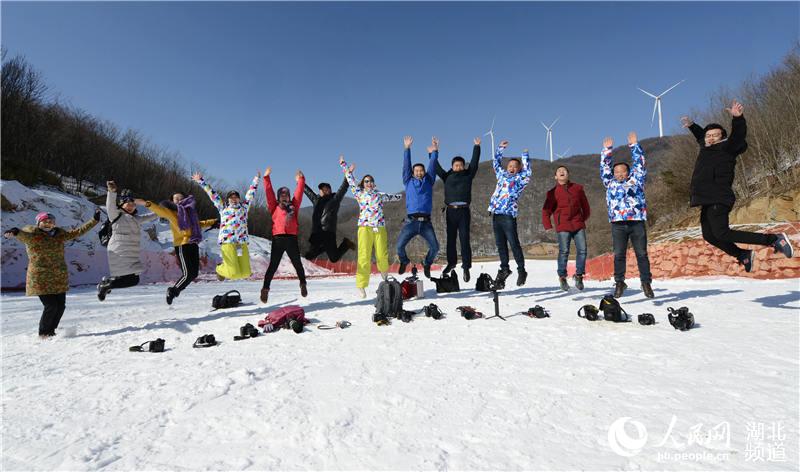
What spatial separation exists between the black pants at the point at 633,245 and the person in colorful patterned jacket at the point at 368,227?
426 centimetres

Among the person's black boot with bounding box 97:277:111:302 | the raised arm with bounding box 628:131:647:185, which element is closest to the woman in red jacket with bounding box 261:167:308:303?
the person's black boot with bounding box 97:277:111:302

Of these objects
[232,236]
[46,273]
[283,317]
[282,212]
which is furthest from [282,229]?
[46,273]

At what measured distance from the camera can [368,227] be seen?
Answer: 24.9ft

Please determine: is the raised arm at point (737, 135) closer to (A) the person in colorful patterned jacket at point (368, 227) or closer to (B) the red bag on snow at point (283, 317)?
(A) the person in colorful patterned jacket at point (368, 227)

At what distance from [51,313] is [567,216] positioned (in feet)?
29.0

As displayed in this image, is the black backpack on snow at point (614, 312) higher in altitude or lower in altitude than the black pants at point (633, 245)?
lower

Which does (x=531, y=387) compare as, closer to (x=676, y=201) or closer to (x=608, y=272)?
(x=608, y=272)

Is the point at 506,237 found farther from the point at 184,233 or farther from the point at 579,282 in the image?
the point at 184,233

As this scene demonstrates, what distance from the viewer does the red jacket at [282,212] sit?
24.3 feet

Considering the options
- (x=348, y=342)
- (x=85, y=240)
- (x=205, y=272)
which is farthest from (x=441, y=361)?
(x=205, y=272)

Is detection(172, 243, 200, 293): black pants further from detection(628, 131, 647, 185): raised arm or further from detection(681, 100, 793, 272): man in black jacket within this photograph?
detection(681, 100, 793, 272): man in black jacket

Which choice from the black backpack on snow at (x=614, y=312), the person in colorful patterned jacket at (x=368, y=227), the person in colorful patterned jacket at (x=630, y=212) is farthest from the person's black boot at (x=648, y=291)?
the person in colorful patterned jacket at (x=368, y=227)

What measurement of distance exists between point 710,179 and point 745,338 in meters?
2.39

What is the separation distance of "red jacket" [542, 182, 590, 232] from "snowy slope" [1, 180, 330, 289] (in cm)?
1553
